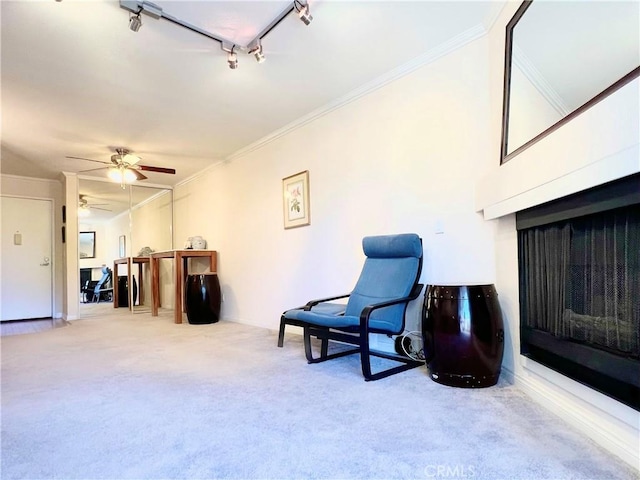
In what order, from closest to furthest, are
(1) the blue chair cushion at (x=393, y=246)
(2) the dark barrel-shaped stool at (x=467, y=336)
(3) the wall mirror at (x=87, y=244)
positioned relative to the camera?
(2) the dark barrel-shaped stool at (x=467, y=336)
(1) the blue chair cushion at (x=393, y=246)
(3) the wall mirror at (x=87, y=244)

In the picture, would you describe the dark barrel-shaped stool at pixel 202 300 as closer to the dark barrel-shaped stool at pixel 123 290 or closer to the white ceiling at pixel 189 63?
the white ceiling at pixel 189 63

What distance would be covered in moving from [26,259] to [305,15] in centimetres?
612

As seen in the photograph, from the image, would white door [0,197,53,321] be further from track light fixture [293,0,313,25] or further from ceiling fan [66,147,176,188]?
track light fixture [293,0,313,25]

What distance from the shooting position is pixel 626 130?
3.89 ft

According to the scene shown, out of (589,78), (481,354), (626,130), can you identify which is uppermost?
(589,78)

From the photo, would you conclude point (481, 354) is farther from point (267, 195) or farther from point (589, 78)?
point (267, 195)

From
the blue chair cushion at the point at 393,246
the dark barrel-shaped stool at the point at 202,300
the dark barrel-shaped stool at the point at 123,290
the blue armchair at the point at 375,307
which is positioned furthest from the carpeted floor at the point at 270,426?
the dark barrel-shaped stool at the point at 123,290

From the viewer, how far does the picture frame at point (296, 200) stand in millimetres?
3680

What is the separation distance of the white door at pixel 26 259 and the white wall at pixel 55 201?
0.25 feet

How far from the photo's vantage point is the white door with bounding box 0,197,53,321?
557 cm

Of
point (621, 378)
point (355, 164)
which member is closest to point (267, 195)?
point (355, 164)

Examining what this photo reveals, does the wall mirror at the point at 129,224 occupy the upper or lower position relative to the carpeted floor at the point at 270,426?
upper

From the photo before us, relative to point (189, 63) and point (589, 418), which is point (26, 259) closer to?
point (189, 63)

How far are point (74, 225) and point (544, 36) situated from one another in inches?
241
